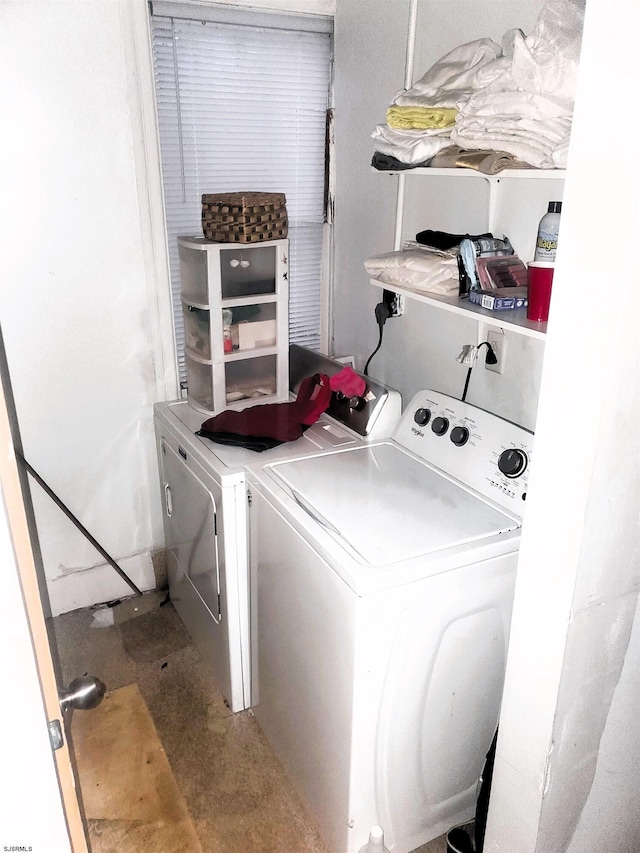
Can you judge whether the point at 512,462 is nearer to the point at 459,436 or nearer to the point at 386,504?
the point at 459,436

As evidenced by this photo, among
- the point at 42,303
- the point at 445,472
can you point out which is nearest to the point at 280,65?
the point at 42,303

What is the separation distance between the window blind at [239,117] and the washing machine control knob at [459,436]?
3.75ft

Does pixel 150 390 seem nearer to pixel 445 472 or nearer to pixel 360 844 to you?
pixel 445 472

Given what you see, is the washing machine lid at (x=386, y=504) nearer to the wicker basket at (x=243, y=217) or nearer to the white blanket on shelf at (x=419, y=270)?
the white blanket on shelf at (x=419, y=270)

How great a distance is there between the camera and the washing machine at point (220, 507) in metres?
1.95

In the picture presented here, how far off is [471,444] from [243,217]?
3.41ft

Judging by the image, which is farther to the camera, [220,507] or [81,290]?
[81,290]

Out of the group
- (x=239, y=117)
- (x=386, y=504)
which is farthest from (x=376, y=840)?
(x=239, y=117)

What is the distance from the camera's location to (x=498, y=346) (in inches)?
77.2

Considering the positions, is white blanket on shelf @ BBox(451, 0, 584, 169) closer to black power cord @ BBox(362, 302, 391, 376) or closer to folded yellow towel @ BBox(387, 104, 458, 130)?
folded yellow towel @ BBox(387, 104, 458, 130)

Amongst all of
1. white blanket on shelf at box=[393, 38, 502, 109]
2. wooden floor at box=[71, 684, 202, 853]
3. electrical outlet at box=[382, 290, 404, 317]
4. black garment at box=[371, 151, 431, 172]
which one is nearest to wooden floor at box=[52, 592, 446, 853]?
wooden floor at box=[71, 684, 202, 853]

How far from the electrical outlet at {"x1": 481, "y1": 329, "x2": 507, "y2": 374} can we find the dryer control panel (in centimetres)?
15

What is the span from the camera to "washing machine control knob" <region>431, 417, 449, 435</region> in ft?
6.48

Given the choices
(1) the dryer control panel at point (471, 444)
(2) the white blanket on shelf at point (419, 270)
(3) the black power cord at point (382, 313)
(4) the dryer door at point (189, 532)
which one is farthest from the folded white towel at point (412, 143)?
(4) the dryer door at point (189, 532)
